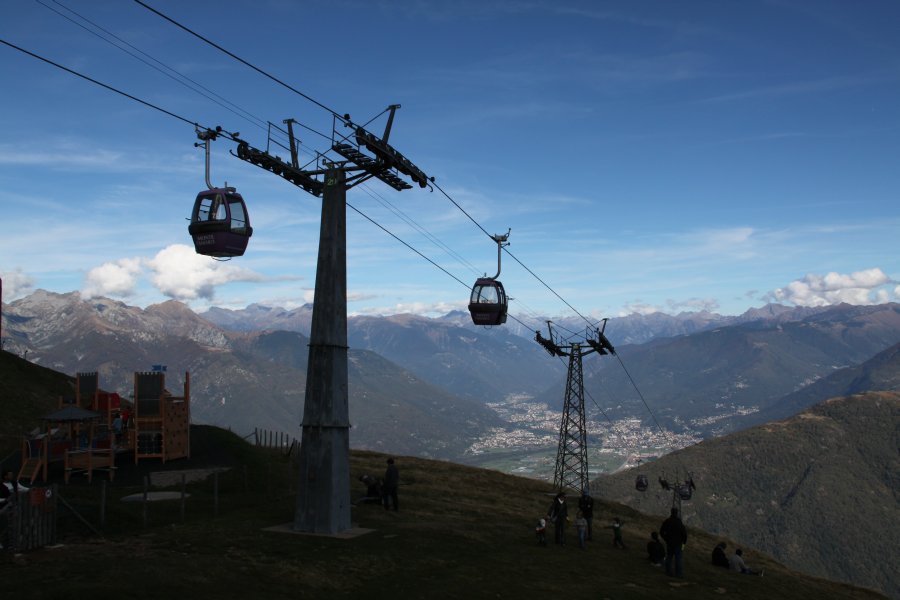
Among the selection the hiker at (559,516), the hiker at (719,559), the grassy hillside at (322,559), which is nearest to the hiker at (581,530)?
the hiker at (559,516)

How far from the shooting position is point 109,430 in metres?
43.9

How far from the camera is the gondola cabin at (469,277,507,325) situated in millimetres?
51344

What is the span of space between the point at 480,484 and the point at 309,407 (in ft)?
112

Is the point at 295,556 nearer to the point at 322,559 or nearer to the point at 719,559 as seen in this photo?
the point at 322,559

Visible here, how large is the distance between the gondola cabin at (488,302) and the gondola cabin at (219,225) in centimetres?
2275


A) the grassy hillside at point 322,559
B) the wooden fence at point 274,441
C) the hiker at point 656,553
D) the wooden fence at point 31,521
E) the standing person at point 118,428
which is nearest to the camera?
the grassy hillside at point 322,559

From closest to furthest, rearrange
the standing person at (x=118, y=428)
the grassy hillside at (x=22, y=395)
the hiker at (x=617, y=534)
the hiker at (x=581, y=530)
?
the hiker at (x=581, y=530) → the hiker at (x=617, y=534) → the standing person at (x=118, y=428) → the grassy hillside at (x=22, y=395)

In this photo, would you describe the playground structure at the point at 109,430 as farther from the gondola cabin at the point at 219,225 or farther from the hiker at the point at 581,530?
the hiker at the point at 581,530

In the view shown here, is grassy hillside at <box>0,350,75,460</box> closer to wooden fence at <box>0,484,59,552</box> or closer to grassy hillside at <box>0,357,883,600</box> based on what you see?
grassy hillside at <box>0,357,883,600</box>

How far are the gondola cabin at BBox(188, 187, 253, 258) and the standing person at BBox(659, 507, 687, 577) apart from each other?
70.9 ft

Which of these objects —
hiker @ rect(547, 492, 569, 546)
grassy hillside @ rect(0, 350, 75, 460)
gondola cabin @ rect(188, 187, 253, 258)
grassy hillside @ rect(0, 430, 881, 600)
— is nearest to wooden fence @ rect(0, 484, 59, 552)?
grassy hillside @ rect(0, 430, 881, 600)

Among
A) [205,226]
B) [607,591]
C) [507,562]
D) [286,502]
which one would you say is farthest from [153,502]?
[607,591]

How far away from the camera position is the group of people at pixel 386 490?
3684 centimetres

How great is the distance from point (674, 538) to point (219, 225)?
919 inches
